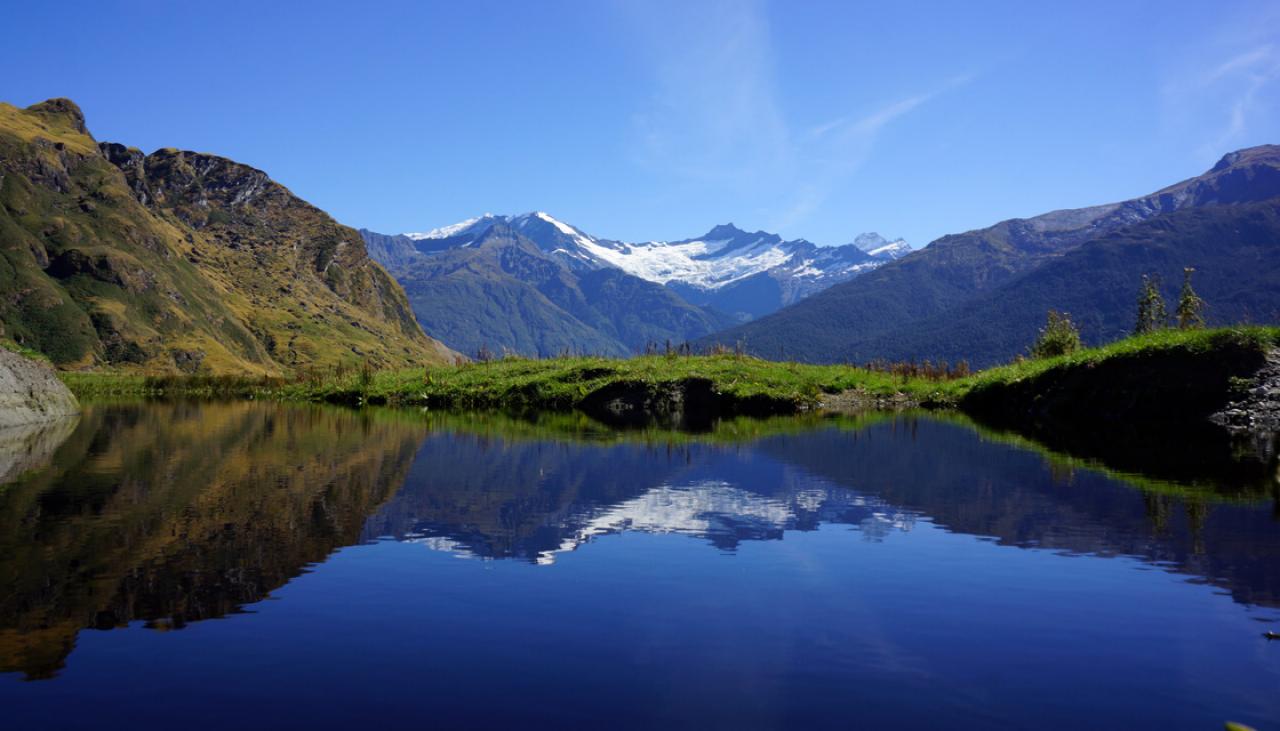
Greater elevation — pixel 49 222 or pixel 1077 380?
pixel 49 222

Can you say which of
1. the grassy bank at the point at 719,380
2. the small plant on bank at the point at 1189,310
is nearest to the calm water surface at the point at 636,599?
the grassy bank at the point at 719,380

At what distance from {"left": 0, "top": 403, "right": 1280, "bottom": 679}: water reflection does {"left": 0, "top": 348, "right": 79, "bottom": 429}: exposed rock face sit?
31.7 ft

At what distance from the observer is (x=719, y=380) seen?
53125 mm

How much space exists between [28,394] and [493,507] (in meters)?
35.6

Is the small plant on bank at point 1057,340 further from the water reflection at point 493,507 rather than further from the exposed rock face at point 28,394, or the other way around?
the exposed rock face at point 28,394

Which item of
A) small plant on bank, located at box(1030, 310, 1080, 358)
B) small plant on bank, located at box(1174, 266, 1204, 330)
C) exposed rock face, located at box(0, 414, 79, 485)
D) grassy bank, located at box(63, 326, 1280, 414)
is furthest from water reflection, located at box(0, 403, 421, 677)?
→ small plant on bank, located at box(1030, 310, 1080, 358)

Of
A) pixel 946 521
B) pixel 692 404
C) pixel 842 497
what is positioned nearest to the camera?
pixel 946 521

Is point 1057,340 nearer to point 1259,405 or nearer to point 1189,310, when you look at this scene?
point 1189,310

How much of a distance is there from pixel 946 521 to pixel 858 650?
8.62 m

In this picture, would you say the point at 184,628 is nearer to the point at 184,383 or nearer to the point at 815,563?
the point at 815,563

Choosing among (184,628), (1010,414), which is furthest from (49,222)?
(184,628)

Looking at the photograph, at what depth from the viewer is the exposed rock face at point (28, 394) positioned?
3944cm

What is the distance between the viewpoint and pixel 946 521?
17422 mm

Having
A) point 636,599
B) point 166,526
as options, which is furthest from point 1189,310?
point 166,526
